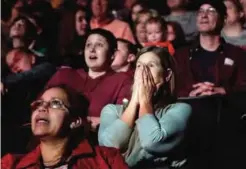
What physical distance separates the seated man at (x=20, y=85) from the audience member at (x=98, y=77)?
6 cm

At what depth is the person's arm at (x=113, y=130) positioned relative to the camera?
2.25 m

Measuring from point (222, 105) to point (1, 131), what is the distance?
2.91 feet

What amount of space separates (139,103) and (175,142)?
193mm

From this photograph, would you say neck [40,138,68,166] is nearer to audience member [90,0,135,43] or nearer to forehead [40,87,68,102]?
forehead [40,87,68,102]

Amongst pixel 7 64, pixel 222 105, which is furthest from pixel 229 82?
pixel 7 64

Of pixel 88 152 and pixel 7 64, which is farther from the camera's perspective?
pixel 7 64

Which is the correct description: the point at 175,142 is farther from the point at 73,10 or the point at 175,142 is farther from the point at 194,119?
the point at 73,10

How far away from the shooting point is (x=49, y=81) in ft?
8.04

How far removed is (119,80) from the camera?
2.35 metres

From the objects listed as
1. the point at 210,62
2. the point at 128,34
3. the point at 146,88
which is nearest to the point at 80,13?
the point at 128,34

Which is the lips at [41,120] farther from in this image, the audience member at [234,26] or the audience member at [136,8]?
the audience member at [234,26]

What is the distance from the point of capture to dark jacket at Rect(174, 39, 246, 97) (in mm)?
2256

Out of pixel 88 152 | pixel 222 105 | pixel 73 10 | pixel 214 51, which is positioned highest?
pixel 73 10

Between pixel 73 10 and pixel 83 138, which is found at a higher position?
pixel 73 10
